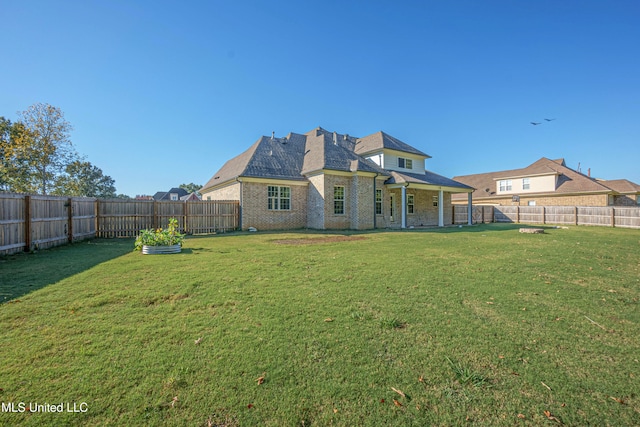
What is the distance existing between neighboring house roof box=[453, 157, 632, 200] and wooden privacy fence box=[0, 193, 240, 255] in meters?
30.3

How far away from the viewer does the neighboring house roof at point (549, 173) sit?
2753 cm

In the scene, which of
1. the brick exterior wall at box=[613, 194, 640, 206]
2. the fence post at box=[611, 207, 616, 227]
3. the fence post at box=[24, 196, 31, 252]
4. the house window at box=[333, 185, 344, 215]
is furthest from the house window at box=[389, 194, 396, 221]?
the brick exterior wall at box=[613, 194, 640, 206]

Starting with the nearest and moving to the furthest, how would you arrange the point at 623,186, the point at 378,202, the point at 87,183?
the point at 378,202 < the point at 623,186 < the point at 87,183

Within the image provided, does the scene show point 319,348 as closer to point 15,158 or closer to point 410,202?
point 410,202

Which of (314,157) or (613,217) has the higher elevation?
(314,157)

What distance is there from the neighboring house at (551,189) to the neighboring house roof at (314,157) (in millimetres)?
13517

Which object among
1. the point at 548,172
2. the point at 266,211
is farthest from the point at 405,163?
the point at 548,172

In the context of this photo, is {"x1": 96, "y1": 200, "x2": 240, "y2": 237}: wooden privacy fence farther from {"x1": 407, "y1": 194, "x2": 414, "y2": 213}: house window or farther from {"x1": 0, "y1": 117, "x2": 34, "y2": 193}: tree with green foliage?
{"x1": 0, "y1": 117, "x2": 34, "y2": 193}: tree with green foliage

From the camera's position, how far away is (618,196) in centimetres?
3119

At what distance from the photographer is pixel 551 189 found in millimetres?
29453

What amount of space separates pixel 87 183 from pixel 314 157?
51.3m

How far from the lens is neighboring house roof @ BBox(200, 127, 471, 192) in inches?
714

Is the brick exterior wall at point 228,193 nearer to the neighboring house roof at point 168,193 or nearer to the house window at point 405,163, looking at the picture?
the house window at point 405,163

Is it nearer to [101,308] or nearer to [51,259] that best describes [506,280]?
[101,308]
